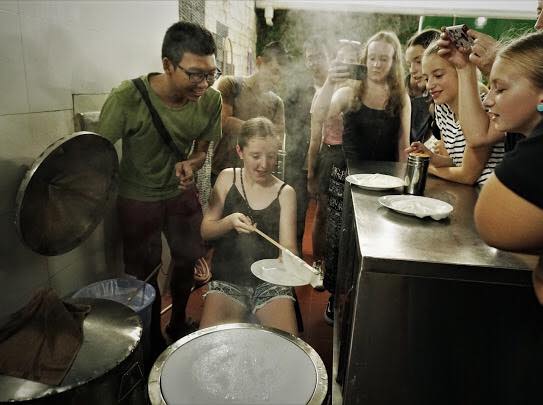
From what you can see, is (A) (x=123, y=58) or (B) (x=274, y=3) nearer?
(A) (x=123, y=58)

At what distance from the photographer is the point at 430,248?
3.97ft

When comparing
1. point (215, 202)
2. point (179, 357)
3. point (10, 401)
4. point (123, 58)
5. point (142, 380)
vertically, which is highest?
point (123, 58)

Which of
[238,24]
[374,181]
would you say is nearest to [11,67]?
[374,181]

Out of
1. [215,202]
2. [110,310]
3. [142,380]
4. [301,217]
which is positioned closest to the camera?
[142,380]

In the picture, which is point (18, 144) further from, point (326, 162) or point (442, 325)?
point (326, 162)

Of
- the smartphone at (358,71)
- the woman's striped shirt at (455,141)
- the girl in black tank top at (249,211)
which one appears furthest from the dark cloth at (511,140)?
the smartphone at (358,71)

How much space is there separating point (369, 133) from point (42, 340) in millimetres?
2569

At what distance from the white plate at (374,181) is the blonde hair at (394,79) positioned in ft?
4.44

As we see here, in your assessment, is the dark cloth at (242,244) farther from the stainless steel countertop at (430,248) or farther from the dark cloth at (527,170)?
the dark cloth at (527,170)

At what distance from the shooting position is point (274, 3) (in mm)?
3902

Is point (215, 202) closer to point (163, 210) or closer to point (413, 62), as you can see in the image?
point (163, 210)

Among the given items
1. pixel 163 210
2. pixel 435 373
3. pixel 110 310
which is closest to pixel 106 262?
pixel 163 210

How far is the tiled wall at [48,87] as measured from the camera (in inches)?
72.0

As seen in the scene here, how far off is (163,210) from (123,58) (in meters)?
1.16
